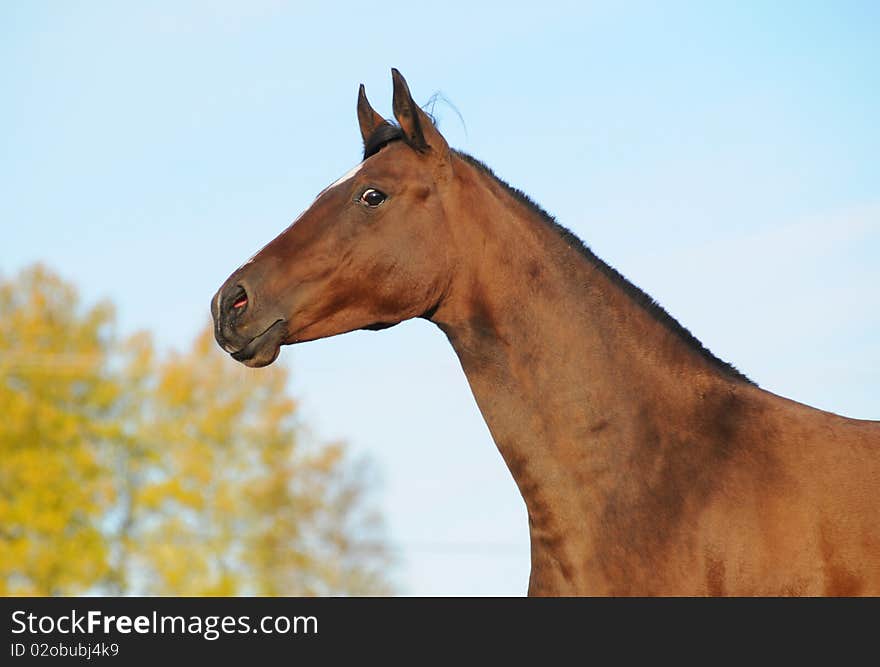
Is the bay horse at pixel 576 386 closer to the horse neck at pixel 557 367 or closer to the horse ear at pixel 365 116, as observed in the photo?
the horse neck at pixel 557 367

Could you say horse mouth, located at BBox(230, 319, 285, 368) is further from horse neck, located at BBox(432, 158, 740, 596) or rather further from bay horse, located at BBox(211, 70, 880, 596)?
horse neck, located at BBox(432, 158, 740, 596)

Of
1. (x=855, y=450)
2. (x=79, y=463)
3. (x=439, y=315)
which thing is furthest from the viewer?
(x=79, y=463)

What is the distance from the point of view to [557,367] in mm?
5320

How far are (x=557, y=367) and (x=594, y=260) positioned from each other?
676 mm

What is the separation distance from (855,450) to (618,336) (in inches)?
47.7

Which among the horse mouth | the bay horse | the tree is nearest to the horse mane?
the bay horse

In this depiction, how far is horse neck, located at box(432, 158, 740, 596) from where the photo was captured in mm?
5141

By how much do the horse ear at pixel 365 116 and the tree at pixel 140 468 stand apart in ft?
87.0

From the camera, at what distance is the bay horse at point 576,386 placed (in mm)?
4945

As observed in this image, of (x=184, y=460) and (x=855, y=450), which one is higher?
(x=184, y=460)

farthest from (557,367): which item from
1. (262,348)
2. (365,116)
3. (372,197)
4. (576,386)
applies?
(365,116)
